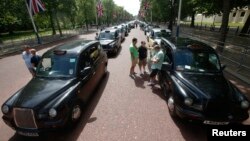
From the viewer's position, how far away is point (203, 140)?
151 inches

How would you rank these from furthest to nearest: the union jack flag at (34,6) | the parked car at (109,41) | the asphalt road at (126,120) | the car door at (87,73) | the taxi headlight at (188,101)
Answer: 1. the union jack flag at (34,6)
2. the parked car at (109,41)
3. the car door at (87,73)
4. the asphalt road at (126,120)
5. the taxi headlight at (188,101)

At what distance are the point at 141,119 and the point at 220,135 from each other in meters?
2.02

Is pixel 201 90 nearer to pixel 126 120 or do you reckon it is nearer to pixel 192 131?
pixel 192 131

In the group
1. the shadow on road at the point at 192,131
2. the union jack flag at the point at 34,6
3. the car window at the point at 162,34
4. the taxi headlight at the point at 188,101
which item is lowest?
the shadow on road at the point at 192,131

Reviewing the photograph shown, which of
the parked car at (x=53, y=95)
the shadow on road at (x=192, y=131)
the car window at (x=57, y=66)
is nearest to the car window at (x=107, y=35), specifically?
the parked car at (x=53, y=95)

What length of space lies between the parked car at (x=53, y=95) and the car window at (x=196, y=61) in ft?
10.2

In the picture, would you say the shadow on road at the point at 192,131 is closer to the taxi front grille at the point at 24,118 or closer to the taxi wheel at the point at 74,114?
the taxi wheel at the point at 74,114

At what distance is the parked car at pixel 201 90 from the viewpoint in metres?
3.75

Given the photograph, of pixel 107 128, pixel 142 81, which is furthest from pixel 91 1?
pixel 107 128

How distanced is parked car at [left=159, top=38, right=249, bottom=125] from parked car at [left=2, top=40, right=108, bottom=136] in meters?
2.78

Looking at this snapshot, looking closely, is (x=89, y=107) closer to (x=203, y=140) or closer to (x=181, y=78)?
(x=181, y=78)

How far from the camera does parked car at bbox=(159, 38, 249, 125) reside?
12.3 ft
